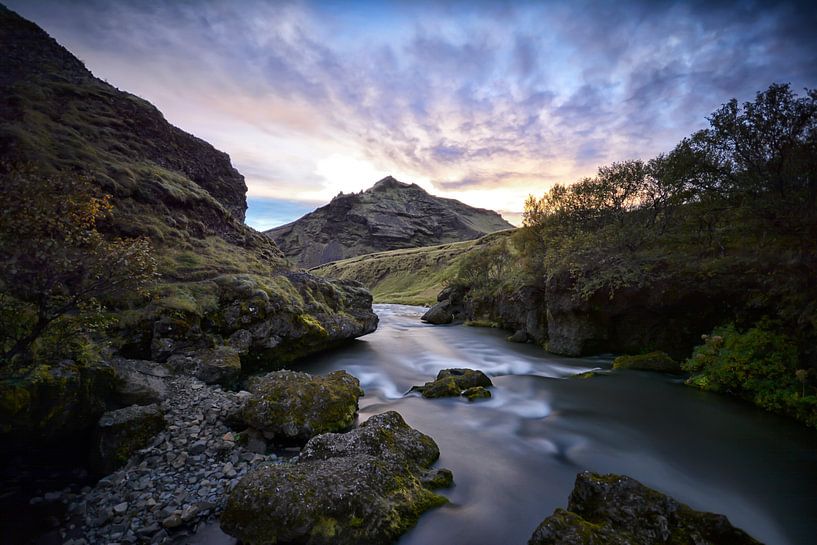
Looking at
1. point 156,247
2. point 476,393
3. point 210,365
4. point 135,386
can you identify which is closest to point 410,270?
point 156,247

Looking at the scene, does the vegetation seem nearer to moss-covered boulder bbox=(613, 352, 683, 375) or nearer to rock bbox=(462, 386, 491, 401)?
moss-covered boulder bbox=(613, 352, 683, 375)

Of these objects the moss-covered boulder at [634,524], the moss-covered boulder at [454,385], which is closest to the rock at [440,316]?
the moss-covered boulder at [454,385]

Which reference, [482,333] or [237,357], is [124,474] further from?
[482,333]

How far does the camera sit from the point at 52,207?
7.51 meters

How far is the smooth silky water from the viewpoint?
7773 mm

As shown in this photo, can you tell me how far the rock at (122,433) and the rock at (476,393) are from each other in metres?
11.6

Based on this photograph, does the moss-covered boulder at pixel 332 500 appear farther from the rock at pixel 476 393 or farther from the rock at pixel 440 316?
the rock at pixel 440 316

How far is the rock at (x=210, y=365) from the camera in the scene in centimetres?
1422

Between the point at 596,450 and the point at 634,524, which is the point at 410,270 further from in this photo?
the point at 634,524

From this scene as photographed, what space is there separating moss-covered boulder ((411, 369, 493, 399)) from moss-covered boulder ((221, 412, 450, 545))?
7.29m

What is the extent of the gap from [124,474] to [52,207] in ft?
21.0

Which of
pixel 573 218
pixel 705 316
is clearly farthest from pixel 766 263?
pixel 573 218

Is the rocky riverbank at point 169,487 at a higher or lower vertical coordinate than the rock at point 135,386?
lower

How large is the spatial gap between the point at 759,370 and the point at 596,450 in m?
8.87
